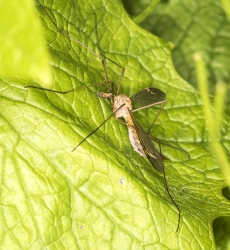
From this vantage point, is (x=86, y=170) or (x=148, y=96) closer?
(x=86, y=170)

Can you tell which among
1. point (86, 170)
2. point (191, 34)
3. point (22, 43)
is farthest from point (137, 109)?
point (22, 43)

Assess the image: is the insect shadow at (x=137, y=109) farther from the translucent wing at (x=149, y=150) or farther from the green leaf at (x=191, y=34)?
the green leaf at (x=191, y=34)

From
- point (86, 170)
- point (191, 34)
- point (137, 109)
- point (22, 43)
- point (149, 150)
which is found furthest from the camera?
point (191, 34)

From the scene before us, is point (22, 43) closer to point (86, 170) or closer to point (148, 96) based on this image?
point (86, 170)

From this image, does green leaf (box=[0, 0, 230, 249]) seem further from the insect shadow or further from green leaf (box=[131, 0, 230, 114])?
green leaf (box=[131, 0, 230, 114])

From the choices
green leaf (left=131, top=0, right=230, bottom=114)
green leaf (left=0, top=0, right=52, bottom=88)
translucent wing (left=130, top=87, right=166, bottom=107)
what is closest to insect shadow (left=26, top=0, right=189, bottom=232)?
translucent wing (left=130, top=87, right=166, bottom=107)

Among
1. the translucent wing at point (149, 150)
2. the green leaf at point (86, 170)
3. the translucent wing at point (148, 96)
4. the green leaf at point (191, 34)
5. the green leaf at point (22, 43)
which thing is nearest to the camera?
the green leaf at point (22, 43)

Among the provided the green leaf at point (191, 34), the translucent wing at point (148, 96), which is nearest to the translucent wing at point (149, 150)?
the translucent wing at point (148, 96)
